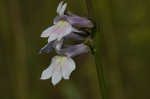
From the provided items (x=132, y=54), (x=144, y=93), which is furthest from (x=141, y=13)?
(x=144, y=93)

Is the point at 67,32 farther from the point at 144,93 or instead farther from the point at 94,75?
the point at 144,93

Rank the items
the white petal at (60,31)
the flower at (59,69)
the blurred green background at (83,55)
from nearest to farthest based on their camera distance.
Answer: the white petal at (60,31) < the flower at (59,69) < the blurred green background at (83,55)

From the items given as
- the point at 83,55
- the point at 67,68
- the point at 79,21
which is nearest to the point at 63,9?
the point at 79,21

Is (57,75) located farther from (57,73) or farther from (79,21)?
(79,21)

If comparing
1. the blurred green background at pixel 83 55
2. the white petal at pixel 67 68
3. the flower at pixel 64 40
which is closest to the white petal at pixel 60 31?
the flower at pixel 64 40

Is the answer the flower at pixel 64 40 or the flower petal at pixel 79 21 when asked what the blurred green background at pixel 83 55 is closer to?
the flower at pixel 64 40

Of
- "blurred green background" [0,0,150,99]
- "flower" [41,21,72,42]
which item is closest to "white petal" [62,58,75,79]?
"flower" [41,21,72,42]
